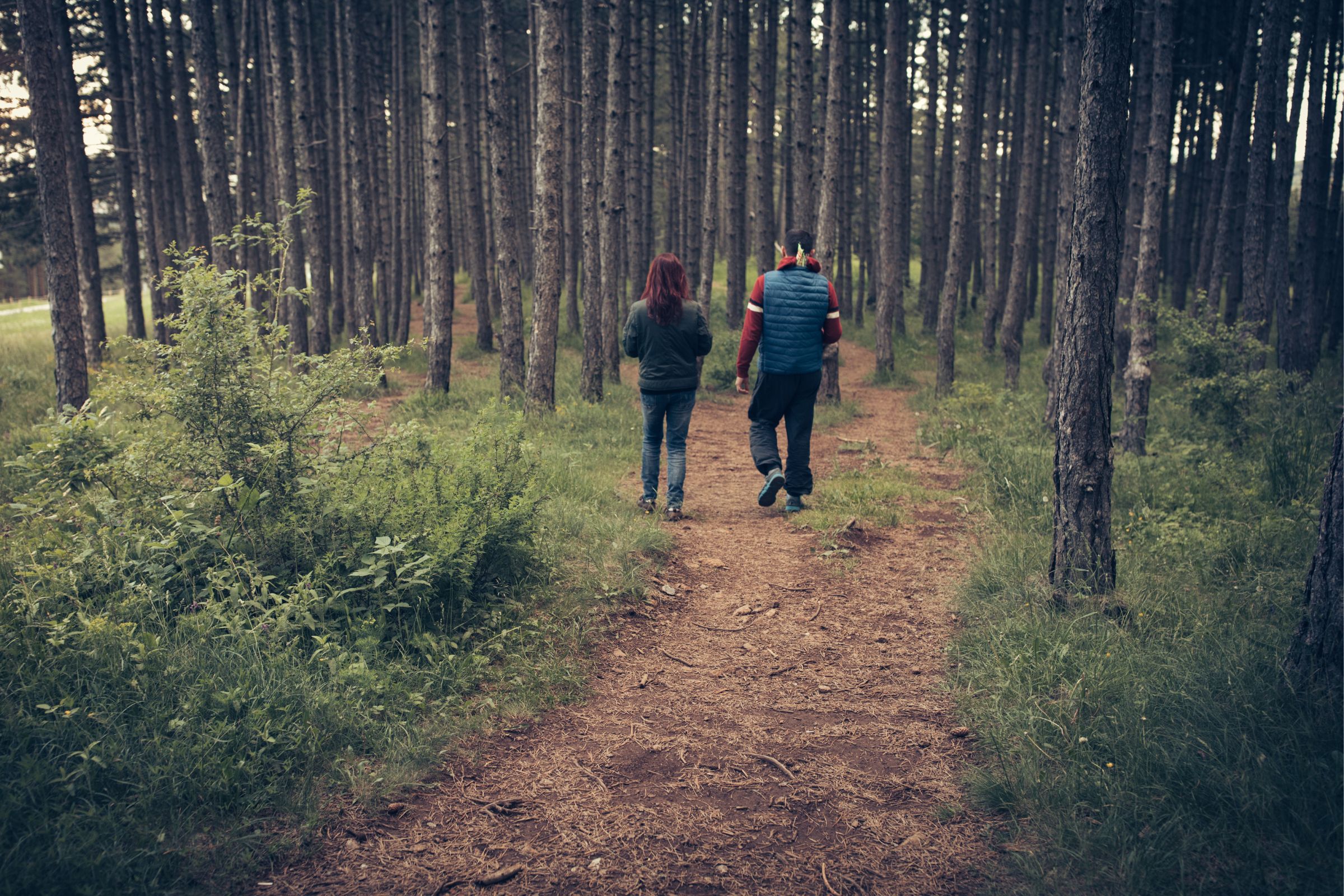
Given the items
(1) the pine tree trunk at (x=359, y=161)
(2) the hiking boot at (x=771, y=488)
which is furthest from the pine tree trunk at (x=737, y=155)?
(2) the hiking boot at (x=771, y=488)

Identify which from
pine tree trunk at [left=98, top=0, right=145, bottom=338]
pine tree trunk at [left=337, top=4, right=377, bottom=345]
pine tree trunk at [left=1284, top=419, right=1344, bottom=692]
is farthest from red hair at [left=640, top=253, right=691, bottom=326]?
pine tree trunk at [left=98, top=0, right=145, bottom=338]

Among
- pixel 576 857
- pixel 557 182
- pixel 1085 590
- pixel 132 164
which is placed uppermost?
pixel 132 164

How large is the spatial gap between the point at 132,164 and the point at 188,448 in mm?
18632

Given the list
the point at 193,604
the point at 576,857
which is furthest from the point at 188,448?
the point at 576,857

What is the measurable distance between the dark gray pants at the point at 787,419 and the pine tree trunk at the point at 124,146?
47.2 feet

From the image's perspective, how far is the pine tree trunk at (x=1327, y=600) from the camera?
3.52 meters

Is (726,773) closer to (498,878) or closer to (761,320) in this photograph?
(498,878)

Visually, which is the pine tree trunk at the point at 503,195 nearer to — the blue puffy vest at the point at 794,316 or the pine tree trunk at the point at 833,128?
the pine tree trunk at the point at 833,128

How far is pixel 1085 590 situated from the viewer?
505cm

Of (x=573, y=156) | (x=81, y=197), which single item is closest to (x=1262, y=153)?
(x=573, y=156)

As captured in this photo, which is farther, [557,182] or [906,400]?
[906,400]

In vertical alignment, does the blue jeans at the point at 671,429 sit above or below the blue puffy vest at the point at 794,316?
below

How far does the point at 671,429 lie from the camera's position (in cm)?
762

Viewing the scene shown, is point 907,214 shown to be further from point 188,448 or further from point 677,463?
point 188,448
